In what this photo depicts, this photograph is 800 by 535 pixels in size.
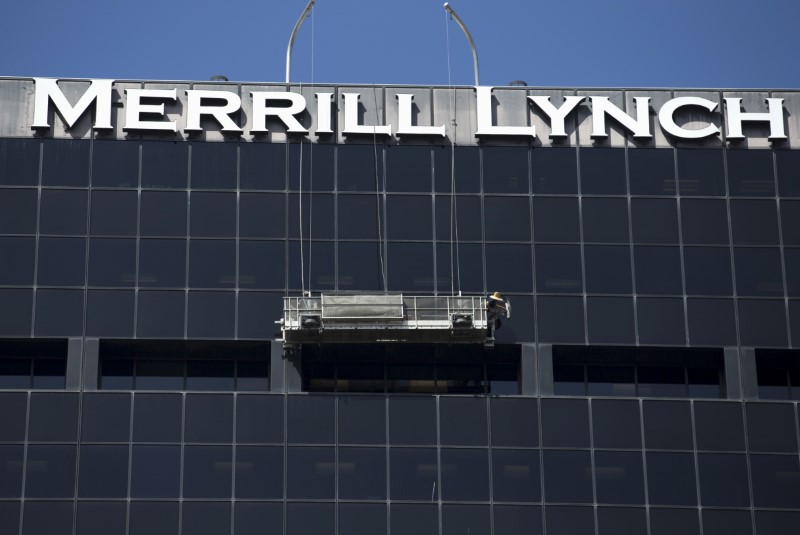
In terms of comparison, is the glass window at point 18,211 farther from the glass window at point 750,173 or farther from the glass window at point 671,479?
the glass window at point 750,173

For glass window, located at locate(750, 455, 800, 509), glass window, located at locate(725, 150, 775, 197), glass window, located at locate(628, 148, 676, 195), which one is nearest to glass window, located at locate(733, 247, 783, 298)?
glass window, located at locate(725, 150, 775, 197)

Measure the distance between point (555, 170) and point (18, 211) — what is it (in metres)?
23.3

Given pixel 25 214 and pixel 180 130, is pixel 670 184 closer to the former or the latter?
pixel 180 130

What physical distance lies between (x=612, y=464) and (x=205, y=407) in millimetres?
17017

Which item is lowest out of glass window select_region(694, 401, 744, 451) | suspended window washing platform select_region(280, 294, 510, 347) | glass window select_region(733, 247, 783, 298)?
glass window select_region(694, 401, 744, 451)

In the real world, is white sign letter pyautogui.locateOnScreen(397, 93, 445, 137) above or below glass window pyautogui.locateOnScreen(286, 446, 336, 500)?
above

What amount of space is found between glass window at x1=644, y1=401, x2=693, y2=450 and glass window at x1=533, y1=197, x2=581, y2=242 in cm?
818

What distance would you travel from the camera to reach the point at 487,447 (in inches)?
2859

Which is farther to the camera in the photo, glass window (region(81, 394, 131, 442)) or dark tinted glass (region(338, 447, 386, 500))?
glass window (region(81, 394, 131, 442))

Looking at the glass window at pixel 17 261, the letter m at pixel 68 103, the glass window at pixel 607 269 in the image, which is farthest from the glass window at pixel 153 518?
the glass window at pixel 607 269

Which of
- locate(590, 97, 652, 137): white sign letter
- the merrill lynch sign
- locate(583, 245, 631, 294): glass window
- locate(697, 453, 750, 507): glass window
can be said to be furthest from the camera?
locate(590, 97, 652, 137): white sign letter

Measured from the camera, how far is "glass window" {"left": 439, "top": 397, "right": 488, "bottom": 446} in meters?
72.7

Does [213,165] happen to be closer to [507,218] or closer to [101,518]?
[507,218]

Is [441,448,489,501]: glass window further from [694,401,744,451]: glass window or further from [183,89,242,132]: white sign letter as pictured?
[183,89,242,132]: white sign letter
